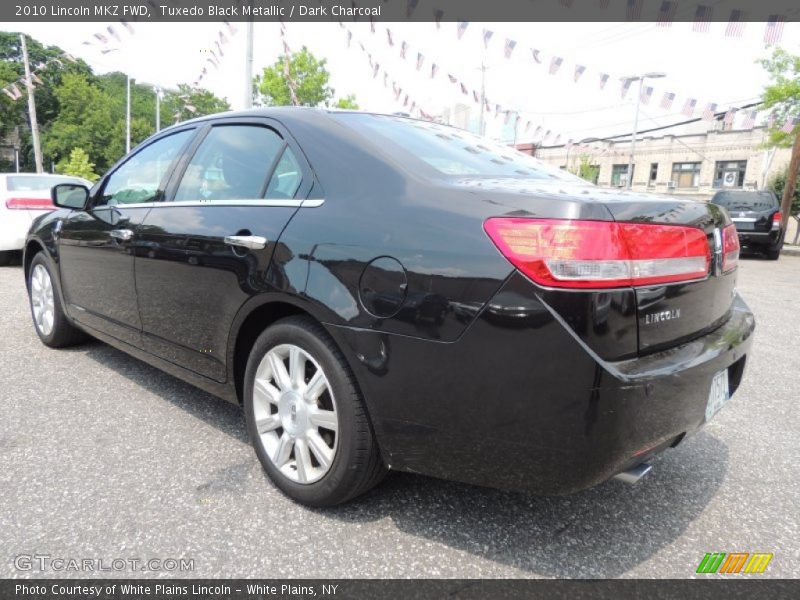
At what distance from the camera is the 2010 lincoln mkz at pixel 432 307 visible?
1.59m

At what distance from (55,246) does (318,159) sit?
8.77ft

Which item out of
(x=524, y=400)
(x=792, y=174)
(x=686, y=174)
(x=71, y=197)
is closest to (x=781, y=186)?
(x=686, y=174)

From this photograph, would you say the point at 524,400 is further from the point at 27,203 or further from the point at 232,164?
the point at 27,203

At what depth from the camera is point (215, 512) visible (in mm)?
2119

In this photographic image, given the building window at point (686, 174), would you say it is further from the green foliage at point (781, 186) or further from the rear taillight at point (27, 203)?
the rear taillight at point (27, 203)

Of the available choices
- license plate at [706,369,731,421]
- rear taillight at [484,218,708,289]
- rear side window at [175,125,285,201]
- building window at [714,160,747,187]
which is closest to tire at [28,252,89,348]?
rear side window at [175,125,285,201]

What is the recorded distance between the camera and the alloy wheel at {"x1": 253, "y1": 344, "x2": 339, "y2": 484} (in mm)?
2064

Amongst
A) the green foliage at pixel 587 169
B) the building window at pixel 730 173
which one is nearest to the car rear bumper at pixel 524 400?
the building window at pixel 730 173

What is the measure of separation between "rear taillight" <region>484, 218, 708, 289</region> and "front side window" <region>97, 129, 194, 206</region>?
212 centimetres

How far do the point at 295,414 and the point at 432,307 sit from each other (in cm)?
79

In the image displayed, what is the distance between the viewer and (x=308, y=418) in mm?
2102
